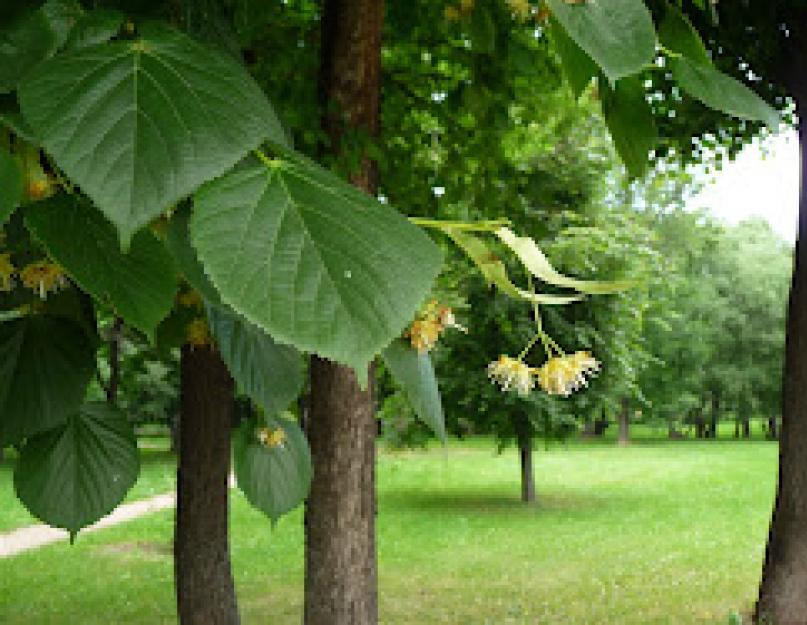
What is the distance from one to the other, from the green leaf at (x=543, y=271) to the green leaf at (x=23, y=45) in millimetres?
326

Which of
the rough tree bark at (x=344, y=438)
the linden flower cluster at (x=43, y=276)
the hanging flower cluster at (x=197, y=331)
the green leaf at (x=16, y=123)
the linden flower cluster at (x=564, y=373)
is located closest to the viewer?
the green leaf at (x=16, y=123)

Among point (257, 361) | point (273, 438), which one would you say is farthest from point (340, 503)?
point (257, 361)

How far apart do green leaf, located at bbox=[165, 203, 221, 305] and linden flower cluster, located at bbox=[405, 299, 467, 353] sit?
0.21 metres

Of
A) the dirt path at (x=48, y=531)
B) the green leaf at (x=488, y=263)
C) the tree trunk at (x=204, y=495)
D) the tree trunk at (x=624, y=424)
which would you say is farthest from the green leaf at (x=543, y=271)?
the tree trunk at (x=624, y=424)

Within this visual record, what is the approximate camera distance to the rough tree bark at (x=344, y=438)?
465 centimetres

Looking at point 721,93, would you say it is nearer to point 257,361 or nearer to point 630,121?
point 630,121

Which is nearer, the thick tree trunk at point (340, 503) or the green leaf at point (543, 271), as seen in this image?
the green leaf at point (543, 271)

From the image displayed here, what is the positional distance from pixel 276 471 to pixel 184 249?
91cm

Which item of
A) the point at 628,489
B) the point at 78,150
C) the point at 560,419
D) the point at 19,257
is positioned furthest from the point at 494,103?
the point at 628,489

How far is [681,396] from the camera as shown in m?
37.6

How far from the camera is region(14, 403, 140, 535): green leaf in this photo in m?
1.14

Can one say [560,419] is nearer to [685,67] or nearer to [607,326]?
[607,326]

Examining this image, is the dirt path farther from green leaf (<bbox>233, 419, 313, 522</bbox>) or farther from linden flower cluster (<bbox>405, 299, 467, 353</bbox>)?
linden flower cluster (<bbox>405, 299, 467, 353</bbox>)

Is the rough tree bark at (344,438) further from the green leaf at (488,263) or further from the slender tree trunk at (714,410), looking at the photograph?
the slender tree trunk at (714,410)
